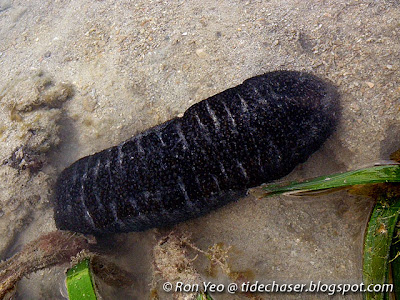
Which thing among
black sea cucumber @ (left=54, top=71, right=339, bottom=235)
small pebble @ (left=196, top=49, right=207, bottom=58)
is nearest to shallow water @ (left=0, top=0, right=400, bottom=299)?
small pebble @ (left=196, top=49, right=207, bottom=58)

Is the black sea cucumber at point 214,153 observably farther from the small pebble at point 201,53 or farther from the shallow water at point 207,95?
the small pebble at point 201,53

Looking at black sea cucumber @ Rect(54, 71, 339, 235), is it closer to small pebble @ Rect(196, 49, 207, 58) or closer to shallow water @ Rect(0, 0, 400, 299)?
shallow water @ Rect(0, 0, 400, 299)

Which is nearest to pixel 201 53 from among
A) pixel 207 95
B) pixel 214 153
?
pixel 207 95

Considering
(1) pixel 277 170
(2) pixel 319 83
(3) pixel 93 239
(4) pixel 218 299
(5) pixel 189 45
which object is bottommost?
(4) pixel 218 299

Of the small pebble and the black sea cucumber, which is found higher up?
the small pebble

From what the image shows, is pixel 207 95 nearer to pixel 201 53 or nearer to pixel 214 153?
pixel 201 53

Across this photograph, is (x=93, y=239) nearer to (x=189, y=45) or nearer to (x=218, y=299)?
(x=218, y=299)

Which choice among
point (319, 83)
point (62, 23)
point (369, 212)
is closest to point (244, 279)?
point (369, 212)
